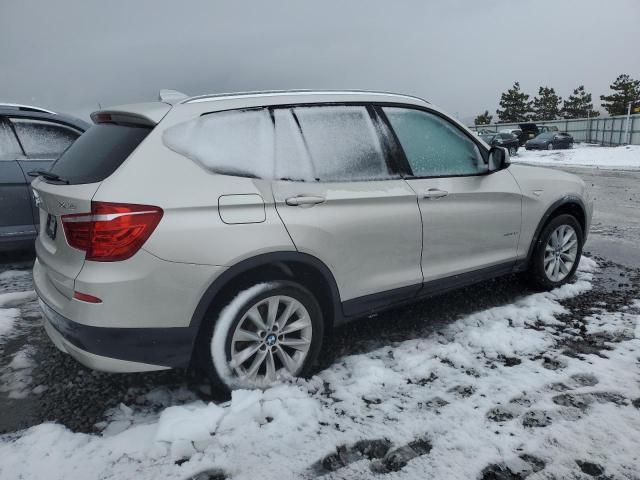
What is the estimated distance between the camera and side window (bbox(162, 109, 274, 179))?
2.58 meters

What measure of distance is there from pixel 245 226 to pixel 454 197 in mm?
1631

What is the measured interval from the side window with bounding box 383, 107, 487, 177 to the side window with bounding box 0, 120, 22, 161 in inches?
160

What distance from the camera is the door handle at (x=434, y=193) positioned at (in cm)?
331

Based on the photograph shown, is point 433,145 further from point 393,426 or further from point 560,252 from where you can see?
point 393,426

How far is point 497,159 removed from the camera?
376cm

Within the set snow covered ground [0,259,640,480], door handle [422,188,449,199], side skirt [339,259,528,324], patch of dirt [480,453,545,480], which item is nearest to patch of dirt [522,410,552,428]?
snow covered ground [0,259,640,480]

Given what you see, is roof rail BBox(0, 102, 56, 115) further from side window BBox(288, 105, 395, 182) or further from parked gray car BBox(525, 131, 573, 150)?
parked gray car BBox(525, 131, 573, 150)

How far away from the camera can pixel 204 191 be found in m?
2.50

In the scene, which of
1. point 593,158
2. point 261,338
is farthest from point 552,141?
point 261,338

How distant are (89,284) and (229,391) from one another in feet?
3.08

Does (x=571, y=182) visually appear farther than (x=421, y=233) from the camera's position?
Yes

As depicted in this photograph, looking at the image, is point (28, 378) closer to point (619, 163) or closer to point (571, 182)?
point (571, 182)

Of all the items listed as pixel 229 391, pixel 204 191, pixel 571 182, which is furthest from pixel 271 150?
pixel 571 182

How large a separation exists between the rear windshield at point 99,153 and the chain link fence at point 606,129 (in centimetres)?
4195
